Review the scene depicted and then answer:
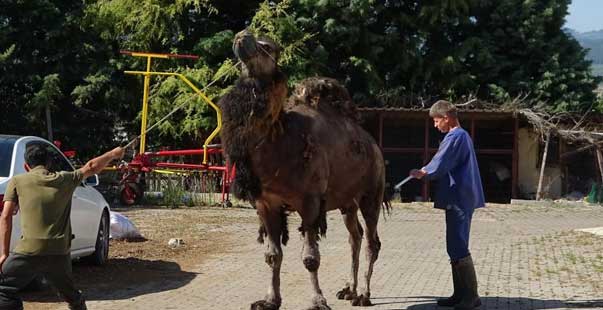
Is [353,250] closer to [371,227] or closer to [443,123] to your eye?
[371,227]

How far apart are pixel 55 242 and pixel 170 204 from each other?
16372 millimetres

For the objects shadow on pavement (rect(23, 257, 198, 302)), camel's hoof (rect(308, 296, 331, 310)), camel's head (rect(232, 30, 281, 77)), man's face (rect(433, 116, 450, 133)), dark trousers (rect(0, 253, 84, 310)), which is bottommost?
shadow on pavement (rect(23, 257, 198, 302))

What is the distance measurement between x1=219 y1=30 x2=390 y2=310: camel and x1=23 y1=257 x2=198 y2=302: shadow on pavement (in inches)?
84.4

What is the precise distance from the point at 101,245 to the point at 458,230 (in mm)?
5203

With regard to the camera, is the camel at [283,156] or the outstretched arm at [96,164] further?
the camel at [283,156]

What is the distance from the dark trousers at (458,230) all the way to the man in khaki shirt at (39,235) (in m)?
3.58

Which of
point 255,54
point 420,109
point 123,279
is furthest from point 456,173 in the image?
point 420,109

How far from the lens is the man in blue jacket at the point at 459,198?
8812mm

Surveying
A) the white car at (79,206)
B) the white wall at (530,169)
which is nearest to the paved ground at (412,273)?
the white car at (79,206)

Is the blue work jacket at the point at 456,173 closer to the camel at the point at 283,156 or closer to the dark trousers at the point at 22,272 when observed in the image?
the camel at the point at 283,156

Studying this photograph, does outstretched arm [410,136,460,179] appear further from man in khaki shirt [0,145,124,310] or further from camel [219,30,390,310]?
man in khaki shirt [0,145,124,310]

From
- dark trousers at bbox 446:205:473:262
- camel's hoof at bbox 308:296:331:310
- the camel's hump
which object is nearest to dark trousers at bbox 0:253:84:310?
camel's hoof at bbox 308:296:331:310

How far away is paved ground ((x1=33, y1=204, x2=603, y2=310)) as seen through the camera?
9.47 m

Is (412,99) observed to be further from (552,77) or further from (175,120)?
(175,120)
